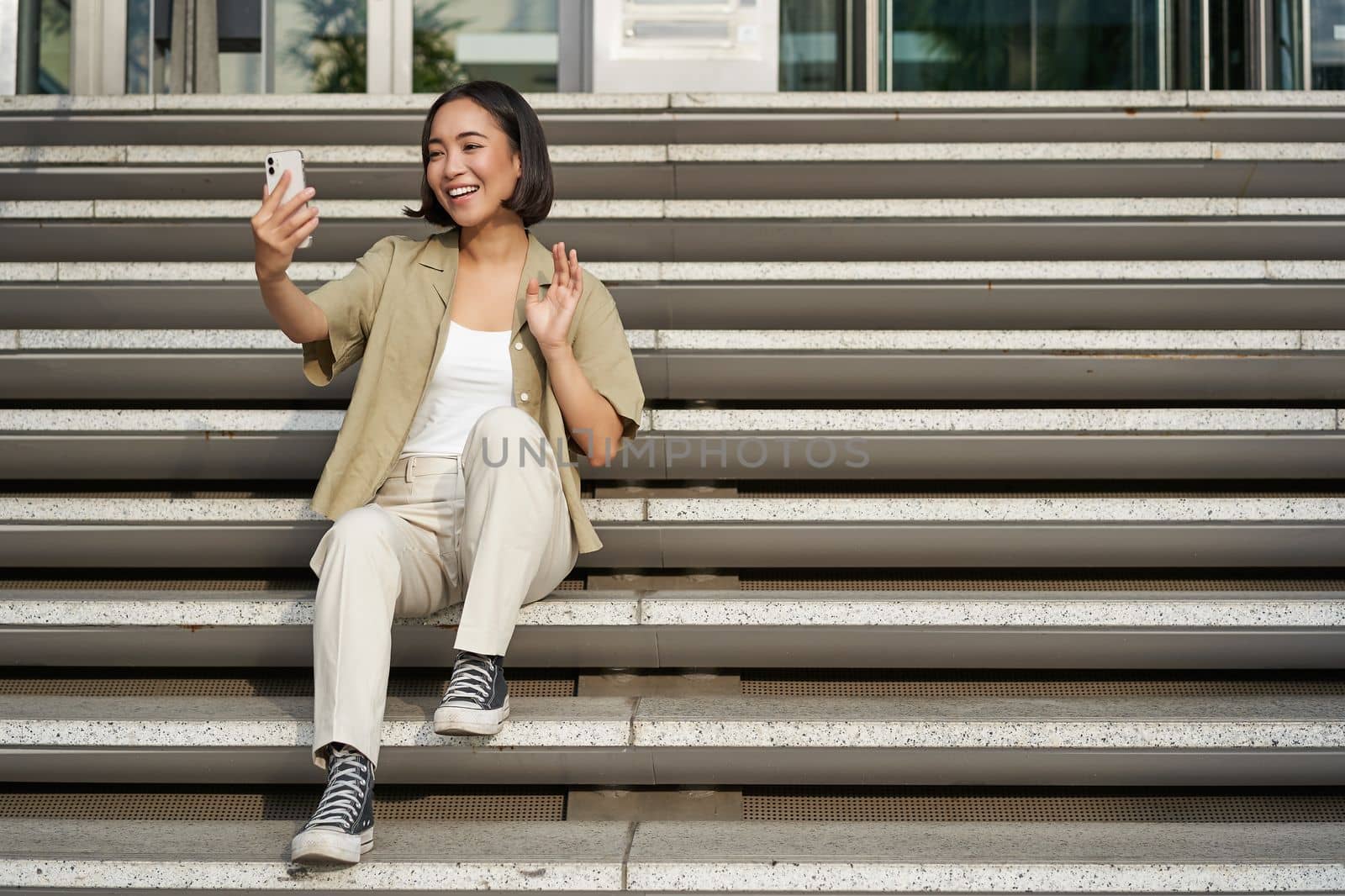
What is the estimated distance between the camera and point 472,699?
212 centimetres

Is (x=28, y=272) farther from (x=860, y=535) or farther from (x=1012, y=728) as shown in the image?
(x=1012, y=728)

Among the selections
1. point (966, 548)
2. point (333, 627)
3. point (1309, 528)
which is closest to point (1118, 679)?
point (966, 548)

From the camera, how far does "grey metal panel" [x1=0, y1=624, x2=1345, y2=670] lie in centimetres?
240

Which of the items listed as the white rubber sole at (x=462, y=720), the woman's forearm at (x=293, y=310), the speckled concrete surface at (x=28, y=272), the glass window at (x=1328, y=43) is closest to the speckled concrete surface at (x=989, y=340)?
the woman's forearm at (x=293, y=310)

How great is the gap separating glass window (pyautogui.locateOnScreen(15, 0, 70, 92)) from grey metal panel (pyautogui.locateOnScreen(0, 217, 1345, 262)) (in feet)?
11.3

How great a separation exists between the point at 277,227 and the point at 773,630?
1185 millimetres

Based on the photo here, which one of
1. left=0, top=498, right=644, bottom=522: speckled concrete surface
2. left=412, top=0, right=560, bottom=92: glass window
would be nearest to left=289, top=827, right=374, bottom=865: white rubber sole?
left=0, top=498, right=644, bottom=522: speckled concrete surface

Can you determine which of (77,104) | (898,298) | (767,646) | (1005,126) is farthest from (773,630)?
(77,104)

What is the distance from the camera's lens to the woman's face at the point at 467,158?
246cm

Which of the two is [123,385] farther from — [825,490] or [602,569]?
[825,490]

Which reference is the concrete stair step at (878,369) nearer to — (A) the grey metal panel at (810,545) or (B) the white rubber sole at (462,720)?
(A) the grey metal panel at (810,545)

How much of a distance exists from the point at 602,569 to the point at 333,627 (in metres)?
0.75

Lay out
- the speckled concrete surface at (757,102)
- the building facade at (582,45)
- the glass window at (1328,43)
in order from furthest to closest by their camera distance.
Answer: the building facade at (582,45) < the glass window at (1328,43) < the speckled concrete surface at (757,102)

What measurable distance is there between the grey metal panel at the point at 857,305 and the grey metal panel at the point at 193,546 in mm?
813
